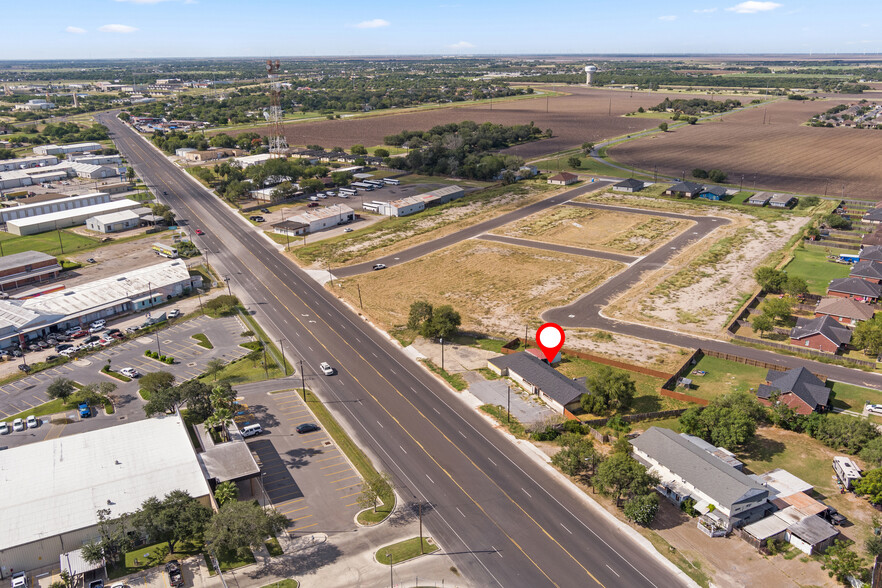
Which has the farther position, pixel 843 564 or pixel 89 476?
pixel 89 476

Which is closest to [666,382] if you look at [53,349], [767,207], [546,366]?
[546,366]

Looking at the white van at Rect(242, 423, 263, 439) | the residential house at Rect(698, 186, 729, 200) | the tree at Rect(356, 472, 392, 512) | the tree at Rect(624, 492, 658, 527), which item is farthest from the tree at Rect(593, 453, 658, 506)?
the residential house at Rect(698, 186, 729, 200)

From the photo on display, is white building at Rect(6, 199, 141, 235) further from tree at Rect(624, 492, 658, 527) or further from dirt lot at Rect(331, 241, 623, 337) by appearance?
tree at Rect(624, 492, 658, 527)

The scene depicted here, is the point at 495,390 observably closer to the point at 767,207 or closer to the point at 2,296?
the point at 2,296

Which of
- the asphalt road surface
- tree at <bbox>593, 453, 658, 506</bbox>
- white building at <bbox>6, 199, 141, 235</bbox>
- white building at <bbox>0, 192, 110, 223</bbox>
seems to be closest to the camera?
the asphalt road surface

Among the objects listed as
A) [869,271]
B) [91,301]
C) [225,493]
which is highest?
[869,271]

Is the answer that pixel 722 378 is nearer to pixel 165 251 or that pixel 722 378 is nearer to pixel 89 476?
pixel 89 476

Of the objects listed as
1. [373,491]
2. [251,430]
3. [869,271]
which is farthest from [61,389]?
[869,271]
